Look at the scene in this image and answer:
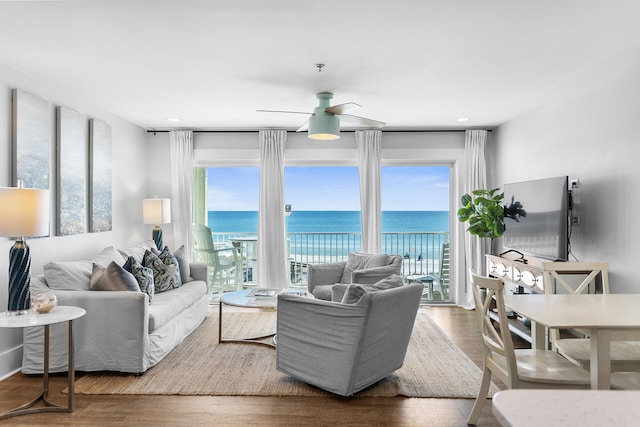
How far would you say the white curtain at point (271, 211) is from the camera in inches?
241

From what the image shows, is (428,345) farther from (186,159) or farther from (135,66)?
(186,159)

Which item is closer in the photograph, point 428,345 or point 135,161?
point 428,345

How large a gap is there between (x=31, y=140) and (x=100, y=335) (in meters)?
1.76

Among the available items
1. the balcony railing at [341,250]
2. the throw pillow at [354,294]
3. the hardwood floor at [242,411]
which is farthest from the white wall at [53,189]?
the throw pillow at [354,294]

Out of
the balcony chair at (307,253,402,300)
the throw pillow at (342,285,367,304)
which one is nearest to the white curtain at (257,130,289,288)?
the balcony chair at (307,253,402,300)

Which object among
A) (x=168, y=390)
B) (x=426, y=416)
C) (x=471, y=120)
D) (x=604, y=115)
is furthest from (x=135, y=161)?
(x=604, y=115)

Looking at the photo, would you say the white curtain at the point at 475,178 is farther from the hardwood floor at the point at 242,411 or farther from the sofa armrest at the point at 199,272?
the sofa armrest at the point at 199,272

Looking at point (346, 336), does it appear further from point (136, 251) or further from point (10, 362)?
point (136, 251)

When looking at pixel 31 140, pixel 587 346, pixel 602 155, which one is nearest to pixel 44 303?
pixel 31 140

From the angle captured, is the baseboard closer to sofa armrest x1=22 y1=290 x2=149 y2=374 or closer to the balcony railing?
sofa armrest x1=22 y1=290 x2=149 y2=374

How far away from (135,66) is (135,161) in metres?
2.63

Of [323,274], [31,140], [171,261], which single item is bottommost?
[323,274]

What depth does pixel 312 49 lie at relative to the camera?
3146 mm

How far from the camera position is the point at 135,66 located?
353 centimetres
